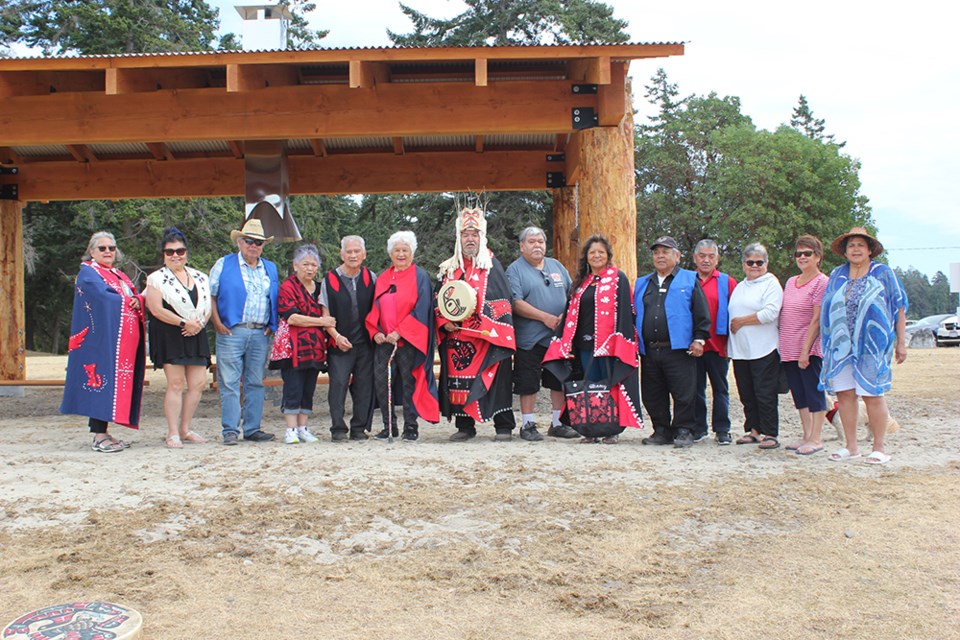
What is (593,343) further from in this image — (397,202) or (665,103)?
(665,103)

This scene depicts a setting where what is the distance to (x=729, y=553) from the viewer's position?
12.3ft

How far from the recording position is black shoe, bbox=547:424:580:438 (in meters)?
6.85

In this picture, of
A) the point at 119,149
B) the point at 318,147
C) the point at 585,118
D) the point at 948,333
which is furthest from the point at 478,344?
the point at 948,333

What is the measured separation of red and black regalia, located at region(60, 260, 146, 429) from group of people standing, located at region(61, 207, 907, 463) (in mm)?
11

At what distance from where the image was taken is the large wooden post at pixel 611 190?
820 cm

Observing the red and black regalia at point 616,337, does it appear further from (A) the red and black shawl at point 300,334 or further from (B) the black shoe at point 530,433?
(A) the red and black shawl at point 300,334

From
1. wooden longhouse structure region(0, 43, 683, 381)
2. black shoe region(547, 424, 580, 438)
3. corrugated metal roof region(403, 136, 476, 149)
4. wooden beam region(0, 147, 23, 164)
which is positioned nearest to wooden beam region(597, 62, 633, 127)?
wooden longhouse structure region(0, 43, 683, 381)

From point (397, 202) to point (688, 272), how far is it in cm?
2329

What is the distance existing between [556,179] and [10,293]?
25.7ft

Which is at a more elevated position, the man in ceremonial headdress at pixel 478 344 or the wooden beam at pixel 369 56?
the wooden beam at pixel 369 56

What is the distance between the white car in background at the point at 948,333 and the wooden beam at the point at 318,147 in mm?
22003

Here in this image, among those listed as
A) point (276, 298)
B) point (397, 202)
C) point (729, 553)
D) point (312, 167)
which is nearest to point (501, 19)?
point (397, 202)

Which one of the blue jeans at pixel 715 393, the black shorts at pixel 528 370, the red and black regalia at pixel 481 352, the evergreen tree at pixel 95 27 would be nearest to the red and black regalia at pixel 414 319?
the red and black regalia at pixel 481 352

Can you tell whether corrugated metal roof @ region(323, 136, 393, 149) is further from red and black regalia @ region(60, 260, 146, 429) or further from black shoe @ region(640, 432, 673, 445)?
black shoe @ region(640, 432, 673, 445)
